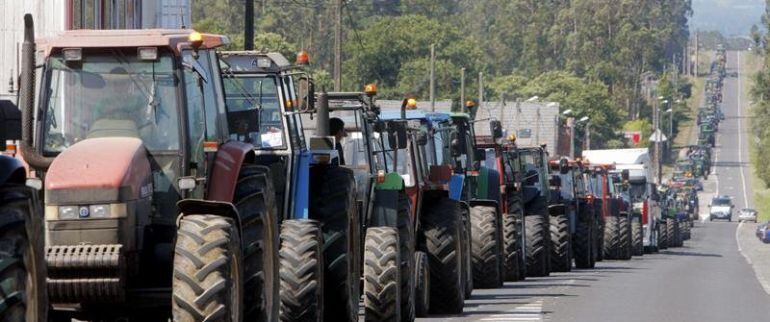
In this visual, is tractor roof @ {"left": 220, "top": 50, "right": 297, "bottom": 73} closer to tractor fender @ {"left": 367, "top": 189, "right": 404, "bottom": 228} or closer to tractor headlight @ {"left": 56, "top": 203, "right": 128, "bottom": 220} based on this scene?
tractor fender @ {"left": 367, "top": 189, "right": 404, "bottom": 228}

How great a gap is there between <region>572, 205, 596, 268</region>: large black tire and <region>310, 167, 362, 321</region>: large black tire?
74.9 ft

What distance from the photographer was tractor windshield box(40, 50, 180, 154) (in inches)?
465

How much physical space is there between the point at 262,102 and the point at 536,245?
1632 centimetres

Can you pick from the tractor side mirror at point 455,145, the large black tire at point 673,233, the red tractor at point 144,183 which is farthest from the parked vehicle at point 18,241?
the large black tire at point 673,233

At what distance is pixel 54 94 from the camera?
12.0 metres

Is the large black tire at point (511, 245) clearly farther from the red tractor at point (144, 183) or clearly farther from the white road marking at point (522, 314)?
the red tractor at point (144, 183)

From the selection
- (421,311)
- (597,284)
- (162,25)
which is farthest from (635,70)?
(421,311)

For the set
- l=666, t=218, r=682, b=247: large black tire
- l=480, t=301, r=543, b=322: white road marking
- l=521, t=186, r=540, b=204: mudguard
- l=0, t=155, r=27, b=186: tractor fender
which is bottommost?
l=666, t=218, r=682, b=247: large black tire

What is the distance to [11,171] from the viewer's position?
9.15 m

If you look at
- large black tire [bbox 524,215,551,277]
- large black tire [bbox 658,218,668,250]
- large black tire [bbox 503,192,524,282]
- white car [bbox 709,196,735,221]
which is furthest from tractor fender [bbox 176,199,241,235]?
white car [bbox 709,196,735,221]

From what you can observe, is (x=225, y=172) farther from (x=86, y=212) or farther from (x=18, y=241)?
(x=18, y=241)

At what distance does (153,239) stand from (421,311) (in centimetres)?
859

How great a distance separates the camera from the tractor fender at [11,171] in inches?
357

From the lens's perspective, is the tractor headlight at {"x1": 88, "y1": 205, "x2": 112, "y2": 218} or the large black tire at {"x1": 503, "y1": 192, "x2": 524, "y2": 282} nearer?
the tractor headlight at {"x1": 88, "y1": 205, "x2": 112, "y2": 218}
